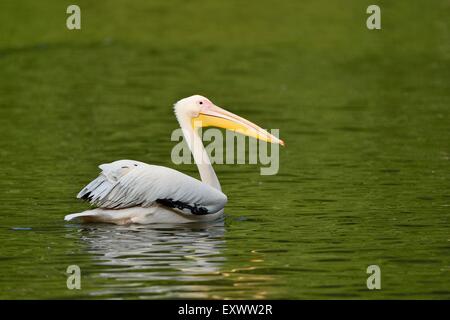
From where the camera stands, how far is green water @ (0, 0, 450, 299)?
27.8 feet

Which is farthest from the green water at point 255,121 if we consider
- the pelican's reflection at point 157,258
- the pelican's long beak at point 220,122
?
the pelican's long beak at point 220,122

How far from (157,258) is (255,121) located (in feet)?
22.6

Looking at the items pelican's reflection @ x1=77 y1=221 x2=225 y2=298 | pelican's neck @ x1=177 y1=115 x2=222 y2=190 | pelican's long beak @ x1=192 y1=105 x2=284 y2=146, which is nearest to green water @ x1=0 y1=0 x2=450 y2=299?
pelican's reflection @ x1=77 y1=221 x2=225 y2=298

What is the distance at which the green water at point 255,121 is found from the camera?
8.46 meters

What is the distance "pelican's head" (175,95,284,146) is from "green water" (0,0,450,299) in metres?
0.66

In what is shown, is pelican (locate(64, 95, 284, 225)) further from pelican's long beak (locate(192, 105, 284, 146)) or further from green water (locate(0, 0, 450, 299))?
pelican's long beak (locate(192, 105, 284, 146))

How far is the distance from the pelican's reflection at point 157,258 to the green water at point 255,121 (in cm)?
2

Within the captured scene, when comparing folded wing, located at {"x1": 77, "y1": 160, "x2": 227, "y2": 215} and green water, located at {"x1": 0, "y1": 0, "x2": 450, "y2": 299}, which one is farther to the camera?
folded wing, located at {"x1": 77, "y1": 160, "x2": 227, "y2": 215}

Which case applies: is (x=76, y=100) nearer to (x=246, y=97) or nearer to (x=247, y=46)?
(x=246, y=97)

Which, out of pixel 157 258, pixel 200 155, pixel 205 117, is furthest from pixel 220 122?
pixel 157 258
